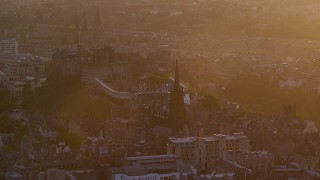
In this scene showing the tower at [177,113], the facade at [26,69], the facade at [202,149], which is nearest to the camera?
the facade at [202,149]

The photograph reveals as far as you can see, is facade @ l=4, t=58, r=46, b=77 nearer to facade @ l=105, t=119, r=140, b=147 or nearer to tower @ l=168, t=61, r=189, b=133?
tower @ l=168, t=61, r=189, b=133

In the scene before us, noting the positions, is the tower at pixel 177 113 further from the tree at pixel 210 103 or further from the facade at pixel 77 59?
the facade at pixel 77 59

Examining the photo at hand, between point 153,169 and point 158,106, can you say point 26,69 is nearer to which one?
point 158,106

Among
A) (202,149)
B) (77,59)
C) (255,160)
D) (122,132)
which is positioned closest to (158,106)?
(122,132)

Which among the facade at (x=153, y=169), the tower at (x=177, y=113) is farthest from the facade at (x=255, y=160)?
the tower at (x=177, y=113)

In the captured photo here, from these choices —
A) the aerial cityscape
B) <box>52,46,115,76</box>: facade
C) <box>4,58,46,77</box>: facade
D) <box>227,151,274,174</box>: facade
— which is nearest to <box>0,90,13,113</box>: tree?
the aerial cityscape

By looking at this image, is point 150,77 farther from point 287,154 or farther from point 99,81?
point 287,154

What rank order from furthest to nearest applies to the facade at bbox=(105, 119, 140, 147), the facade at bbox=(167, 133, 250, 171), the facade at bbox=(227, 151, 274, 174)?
the facade at bbox=(105, 119, 140, 147)
the facade at bbox=(167, 133, 250, 171)
the facade at bbox=(227, 151, 274, 174)
